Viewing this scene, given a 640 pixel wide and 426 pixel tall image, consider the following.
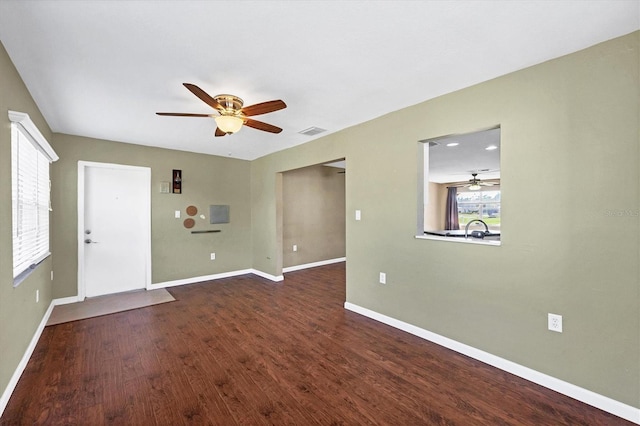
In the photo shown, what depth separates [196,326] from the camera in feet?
10.5

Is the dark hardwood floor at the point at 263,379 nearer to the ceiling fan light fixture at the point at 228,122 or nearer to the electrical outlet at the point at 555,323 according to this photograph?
the electrical outlet at the point at 555,323

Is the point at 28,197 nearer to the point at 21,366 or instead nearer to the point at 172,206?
the point at 21,366

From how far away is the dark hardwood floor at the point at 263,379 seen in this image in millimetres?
1805

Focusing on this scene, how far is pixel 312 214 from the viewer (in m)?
6.40

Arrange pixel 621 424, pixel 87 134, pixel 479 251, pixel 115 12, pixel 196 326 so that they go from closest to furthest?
pixel 115 12
pixel 621 424
pixel 479 251
pixel 196 326
pixel 87 134

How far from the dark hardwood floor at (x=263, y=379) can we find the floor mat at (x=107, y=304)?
0.85 ft

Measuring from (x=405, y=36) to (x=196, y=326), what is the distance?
11.2ft

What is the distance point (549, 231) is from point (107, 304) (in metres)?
5.15

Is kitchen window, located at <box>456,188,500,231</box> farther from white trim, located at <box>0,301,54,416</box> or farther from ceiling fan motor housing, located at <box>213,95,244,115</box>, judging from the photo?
white trim, located at <box>0,301,54,416</box>

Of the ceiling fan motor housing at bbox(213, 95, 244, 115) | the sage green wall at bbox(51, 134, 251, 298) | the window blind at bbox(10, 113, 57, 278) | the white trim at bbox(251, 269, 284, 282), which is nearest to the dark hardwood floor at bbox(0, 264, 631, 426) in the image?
the window blind at bbox(10, 113, 57, 278)

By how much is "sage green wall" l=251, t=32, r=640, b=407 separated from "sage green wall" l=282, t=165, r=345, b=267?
320cm

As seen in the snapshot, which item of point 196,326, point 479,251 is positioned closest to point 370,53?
point 479,251

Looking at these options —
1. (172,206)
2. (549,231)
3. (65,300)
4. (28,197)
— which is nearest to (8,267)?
(28,197)

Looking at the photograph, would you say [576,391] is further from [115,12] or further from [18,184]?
[18,184]
